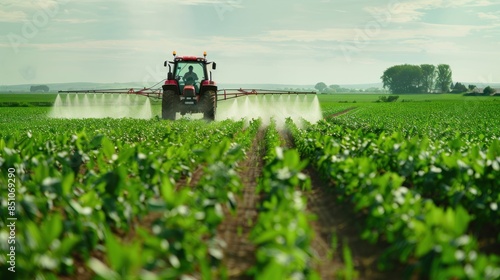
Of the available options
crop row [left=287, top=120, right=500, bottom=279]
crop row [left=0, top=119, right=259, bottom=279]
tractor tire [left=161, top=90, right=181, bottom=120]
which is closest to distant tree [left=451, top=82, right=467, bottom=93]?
tractor tire [left=161, top=90, right=181, bottom=120]

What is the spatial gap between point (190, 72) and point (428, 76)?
426ft

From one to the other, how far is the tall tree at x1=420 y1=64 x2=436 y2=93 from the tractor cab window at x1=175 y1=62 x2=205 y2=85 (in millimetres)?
127454

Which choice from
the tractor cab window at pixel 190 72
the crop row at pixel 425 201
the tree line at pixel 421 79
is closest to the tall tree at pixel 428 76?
the tree line at pixel 421 79

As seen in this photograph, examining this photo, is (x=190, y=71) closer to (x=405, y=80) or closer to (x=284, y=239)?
(x=284, y=239)

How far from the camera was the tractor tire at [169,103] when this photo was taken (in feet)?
74.6

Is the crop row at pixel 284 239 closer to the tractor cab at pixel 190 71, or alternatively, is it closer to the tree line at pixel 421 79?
the tractor cab at pixel 190 71

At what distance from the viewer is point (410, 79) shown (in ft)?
469

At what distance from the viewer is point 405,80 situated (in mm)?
142625

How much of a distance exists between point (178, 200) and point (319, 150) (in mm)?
6118

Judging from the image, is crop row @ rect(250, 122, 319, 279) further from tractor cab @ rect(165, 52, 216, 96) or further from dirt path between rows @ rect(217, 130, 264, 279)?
tractor cab @ rect(165, 52, 216, 96)

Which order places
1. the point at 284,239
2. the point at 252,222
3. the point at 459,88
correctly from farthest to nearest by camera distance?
the point at 459,88 < the point at 252,222 < the point at 284,239

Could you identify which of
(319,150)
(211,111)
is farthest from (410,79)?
(319,150)

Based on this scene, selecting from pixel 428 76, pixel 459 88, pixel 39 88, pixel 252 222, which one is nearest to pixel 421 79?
pixel 428 76

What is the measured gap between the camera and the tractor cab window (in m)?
23.9
